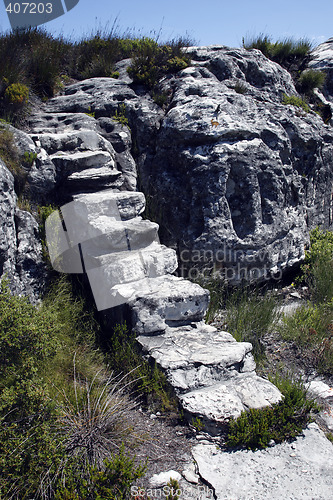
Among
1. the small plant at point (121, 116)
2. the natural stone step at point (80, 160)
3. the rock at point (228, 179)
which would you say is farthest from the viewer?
the small plant at point (121, 116)

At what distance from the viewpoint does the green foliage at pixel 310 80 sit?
10.3m

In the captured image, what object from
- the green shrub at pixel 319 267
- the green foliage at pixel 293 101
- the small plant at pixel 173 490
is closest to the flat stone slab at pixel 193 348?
the small plant at pixel 173 490

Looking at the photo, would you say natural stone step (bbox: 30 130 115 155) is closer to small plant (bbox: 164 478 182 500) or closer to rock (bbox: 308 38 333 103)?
small plant (bbox: 164 478 182 500)

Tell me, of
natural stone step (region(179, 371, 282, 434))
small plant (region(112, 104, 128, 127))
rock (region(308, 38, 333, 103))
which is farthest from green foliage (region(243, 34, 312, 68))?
natural stone step (region(179, 371, 282, 434))

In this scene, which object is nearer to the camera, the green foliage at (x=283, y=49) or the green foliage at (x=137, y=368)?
the green foliage at (x=137, y=368)

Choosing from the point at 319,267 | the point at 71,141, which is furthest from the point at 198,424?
the point at 71,141

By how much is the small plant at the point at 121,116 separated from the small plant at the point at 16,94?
1705mm

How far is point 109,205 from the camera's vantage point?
6.01 m

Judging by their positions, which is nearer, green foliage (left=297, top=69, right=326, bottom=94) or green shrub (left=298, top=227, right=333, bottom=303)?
green shrub (left=298, top=227, right=333, bottom=303)

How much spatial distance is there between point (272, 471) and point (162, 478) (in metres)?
0.93

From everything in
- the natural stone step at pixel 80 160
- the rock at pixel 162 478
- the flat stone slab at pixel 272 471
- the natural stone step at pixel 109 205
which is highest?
the natural stone step at pixel 80 160

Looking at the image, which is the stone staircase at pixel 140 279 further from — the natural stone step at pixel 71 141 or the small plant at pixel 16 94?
the small plant at pixel 16 94

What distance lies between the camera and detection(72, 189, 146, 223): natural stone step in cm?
585

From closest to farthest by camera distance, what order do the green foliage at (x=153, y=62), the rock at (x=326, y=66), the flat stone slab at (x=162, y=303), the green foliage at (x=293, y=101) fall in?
the flat stone slab at (x=162, y=303)
the green foliage at (x=153, y=62)
the green foliage at (x=293, y=101)
the rock at (x=326, y=66)
